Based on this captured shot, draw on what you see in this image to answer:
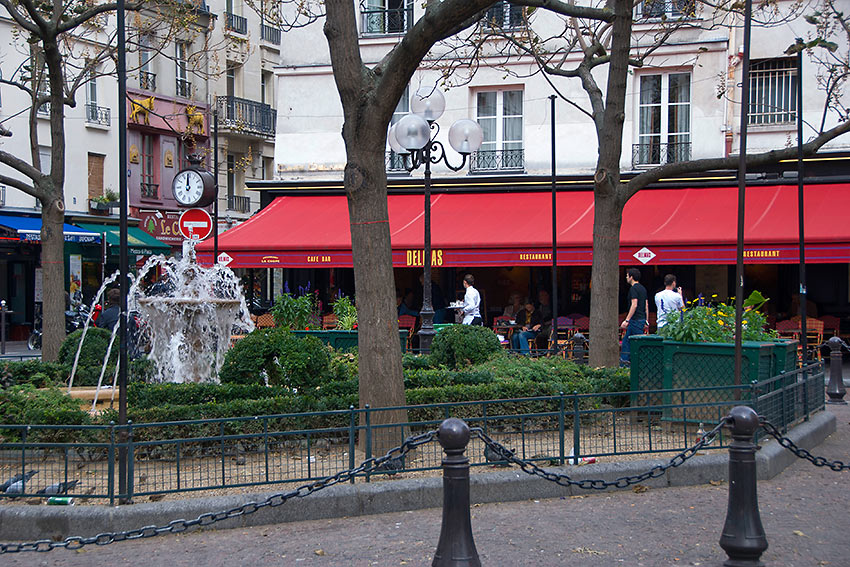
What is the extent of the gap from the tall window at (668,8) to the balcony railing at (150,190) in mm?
21617

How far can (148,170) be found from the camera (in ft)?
122

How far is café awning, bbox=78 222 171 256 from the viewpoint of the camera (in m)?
33.5

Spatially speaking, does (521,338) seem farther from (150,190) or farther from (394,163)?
(150,190)

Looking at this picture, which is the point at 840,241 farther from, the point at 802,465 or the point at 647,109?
the point at 802,465

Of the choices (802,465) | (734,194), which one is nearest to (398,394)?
(802,465)

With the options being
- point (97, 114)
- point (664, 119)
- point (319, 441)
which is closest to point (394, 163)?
point (664, 119)

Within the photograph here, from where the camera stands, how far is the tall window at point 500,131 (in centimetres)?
2342

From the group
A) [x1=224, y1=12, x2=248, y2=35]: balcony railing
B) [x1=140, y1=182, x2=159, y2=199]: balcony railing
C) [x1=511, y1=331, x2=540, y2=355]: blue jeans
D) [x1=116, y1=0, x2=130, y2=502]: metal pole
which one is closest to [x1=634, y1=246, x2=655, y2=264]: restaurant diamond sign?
[x1=511, y1=331, x2=540, y2=355]: blue jeans

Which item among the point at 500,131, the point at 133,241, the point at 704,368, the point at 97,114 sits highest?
the point at 97,114

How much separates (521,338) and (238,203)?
84.1 feet

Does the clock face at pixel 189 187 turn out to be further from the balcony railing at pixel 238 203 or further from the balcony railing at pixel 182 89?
the balcony railing at pixel 238 203

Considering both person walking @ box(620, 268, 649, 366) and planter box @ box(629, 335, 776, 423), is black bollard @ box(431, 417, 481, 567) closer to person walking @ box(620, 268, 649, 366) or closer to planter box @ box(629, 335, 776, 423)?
planter box @ box(629, 335, 776, 423)

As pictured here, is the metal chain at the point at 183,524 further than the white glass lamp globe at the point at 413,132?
No

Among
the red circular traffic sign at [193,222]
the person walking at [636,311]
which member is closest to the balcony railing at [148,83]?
the red circular traffic sign at [193,222]
